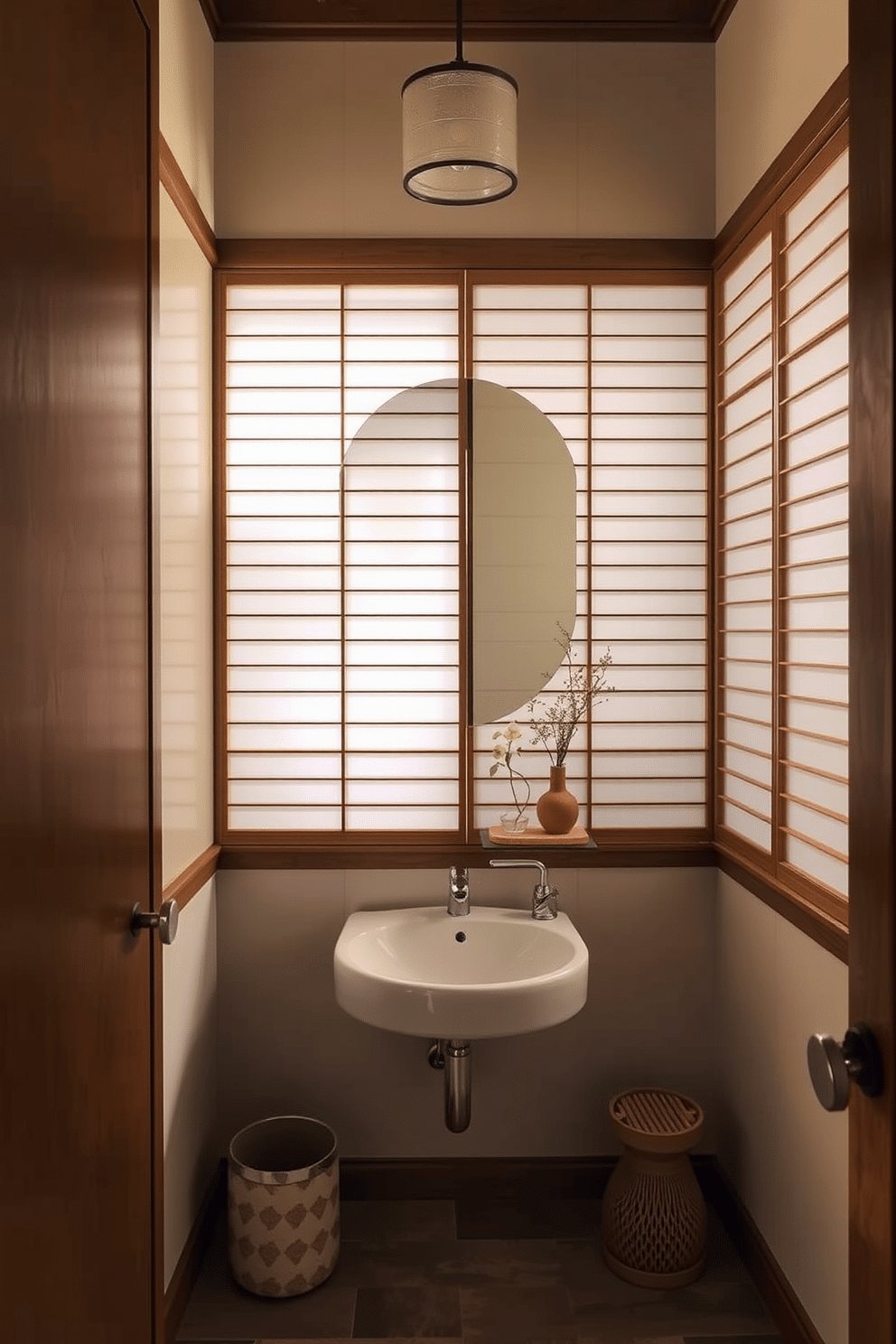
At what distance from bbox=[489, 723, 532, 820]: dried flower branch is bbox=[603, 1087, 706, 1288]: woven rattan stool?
780mm

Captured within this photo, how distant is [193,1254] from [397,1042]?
657mm

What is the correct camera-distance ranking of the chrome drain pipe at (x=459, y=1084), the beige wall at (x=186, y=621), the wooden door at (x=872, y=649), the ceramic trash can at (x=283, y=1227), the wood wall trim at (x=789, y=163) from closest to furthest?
1. the wooden door at (x=872, y=649)
2. the wood wall trim at (x=789, y=163)
3. the beige wall at (x=186, y=621)
4. the ceramic trash can at (x=283, y=1227)
5. the chrome drain pipe at (x=459, y=1084)

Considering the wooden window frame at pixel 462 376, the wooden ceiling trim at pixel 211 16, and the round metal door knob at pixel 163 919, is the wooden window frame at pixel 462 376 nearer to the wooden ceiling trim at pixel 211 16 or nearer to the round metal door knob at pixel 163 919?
the wooden ceiling trim at pixel 211 16

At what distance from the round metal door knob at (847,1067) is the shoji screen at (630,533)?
1824 millimetres

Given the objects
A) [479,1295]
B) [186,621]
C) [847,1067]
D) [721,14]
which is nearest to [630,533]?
[186,621]

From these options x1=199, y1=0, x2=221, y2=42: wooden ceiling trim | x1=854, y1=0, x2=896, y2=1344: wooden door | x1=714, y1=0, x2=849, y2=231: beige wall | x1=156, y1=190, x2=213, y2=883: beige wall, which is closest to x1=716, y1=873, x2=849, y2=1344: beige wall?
x1=854, y1=0, x2=896, y2=1344: wooden door

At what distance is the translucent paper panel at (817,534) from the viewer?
192 cm

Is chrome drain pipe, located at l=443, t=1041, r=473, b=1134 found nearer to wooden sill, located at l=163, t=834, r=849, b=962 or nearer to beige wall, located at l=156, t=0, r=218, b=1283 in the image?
wooden sill, located at l=163, t=834, r=849, b=962

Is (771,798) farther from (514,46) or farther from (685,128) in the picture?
(514,46)

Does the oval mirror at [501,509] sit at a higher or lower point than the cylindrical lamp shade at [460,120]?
lower

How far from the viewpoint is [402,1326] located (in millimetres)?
2256

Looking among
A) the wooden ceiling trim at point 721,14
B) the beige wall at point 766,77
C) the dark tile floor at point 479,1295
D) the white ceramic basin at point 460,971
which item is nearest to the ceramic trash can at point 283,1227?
the dark tile floor at point 479,1295

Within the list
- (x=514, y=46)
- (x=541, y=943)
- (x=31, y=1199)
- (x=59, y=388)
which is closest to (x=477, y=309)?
(x=514, y=46)

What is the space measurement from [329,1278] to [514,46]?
296cm
